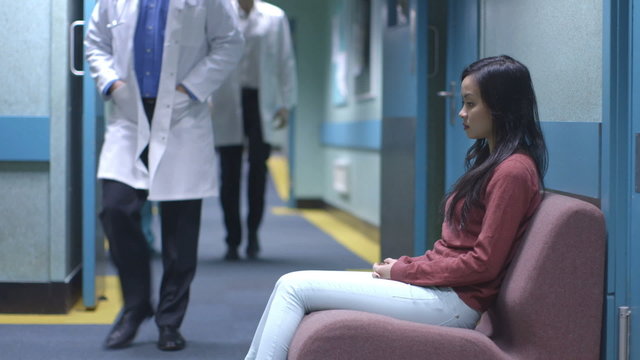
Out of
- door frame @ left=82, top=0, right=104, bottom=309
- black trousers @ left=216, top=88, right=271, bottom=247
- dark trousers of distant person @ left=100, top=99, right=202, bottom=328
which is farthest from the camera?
black trousers @ left=216, top=88, right=271, bottom=247

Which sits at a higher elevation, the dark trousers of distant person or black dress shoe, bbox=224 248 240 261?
the dark trousers of distant person

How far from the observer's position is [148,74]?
3498 mm

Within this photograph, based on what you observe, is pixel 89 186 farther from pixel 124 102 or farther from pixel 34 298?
pixel 124 102

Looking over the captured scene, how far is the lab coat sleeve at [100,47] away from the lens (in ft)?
11.4

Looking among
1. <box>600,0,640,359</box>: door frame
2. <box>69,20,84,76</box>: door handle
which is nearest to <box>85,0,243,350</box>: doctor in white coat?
<box>69,20,84,76</box>: door handle

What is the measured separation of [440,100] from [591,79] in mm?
2034

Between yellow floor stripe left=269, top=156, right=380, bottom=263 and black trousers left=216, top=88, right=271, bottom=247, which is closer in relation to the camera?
black trousers left=216, top=88, right=271, bottom=247

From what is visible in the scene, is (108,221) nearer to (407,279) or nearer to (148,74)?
(148,74)

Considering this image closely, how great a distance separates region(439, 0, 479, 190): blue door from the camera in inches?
161

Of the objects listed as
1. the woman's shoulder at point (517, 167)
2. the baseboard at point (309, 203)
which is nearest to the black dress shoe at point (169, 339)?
the woman's shoulder at point (517, 167)

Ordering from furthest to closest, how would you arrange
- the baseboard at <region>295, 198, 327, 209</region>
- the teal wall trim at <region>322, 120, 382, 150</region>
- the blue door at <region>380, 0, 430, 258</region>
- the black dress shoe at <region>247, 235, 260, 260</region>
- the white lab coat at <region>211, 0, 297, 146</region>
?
the baseboard at <region>295, 198, 327, 209</region> < the teal wall trim at <region>322, 120, 382, 150</region> < the black dress shoe at <region>247, 235, 260, 260</region> < the white lab coat at <region>211, 0, 297, 146</region> < the blue door at <region>380, 0, 430, 258</region>

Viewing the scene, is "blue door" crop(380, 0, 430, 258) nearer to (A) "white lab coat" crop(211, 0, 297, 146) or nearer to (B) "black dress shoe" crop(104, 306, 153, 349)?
(A) "white lab coat" crop(211, 0, 297, 146)

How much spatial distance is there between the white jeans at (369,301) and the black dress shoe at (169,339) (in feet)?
3.46

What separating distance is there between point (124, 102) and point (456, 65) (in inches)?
61.0
